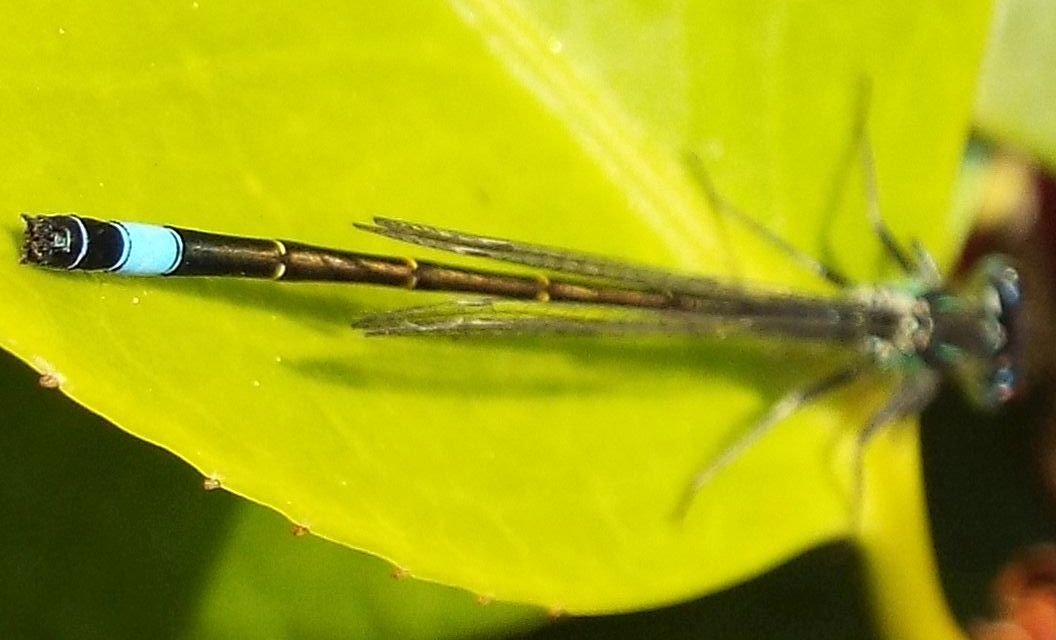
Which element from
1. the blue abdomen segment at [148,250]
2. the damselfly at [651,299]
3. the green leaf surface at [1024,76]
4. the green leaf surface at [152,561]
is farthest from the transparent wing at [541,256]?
the green leaf surface at [1024,76]

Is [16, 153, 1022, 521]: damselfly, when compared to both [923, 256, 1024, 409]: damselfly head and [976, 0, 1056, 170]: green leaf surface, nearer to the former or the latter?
[923, 256, 1024, 409]: damselfly head

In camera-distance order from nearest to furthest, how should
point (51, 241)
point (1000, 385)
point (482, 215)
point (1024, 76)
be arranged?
1. point (51, 241)
2. point (482, 215)
3. point (1024, 76)
4. point (1000, 385)

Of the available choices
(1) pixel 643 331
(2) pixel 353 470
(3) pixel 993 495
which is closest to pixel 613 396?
(1) pixel 643 331

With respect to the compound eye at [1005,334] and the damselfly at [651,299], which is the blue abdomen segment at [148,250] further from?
the compound eye at [1005,334]

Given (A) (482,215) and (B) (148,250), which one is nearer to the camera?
(B) (148,250)

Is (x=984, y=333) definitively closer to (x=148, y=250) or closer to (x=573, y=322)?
(x=573, y=322)

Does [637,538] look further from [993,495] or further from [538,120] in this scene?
[993,495]

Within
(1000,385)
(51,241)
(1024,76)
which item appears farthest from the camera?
(1000,385)

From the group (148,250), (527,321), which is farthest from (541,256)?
(148,250)
